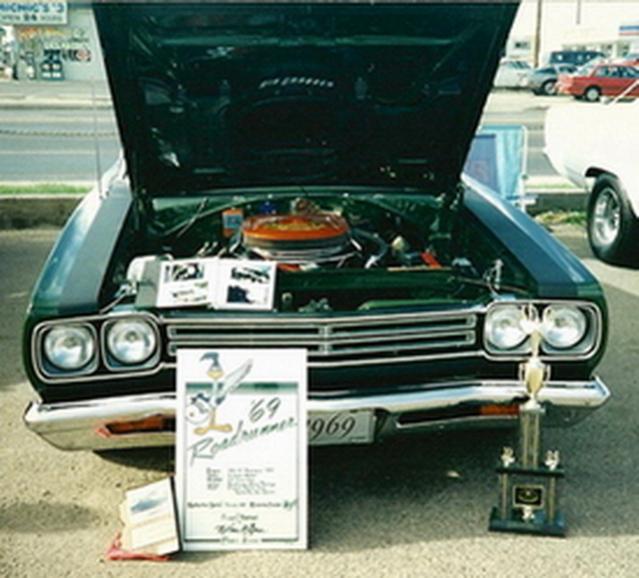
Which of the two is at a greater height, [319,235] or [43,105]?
[319,235]

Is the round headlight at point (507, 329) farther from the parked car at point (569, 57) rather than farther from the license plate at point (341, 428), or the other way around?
the parked car at point (569, 57)

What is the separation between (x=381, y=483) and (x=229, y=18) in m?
1.89

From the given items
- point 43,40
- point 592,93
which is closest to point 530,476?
point 43,40

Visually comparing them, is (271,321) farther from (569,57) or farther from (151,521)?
(569,57)

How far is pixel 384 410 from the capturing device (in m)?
2.87

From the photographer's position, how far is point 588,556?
9.32 feet

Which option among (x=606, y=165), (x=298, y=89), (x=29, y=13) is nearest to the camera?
(x=298, y=89)

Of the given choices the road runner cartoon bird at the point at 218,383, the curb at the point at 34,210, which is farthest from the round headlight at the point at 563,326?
the curb at the point at 34,210

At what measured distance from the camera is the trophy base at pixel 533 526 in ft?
9.67

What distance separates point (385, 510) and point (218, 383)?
2.66ft

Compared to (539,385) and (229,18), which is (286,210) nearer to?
(229,18)

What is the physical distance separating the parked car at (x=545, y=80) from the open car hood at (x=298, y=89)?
28.7 meters

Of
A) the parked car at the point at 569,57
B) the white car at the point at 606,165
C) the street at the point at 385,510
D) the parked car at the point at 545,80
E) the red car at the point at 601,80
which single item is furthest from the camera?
the parked car at the point at 569,57

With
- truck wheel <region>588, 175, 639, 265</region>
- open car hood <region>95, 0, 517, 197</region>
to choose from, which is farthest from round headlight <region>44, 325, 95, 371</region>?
truck wheel <region>588, 175, 639, 265</region>
